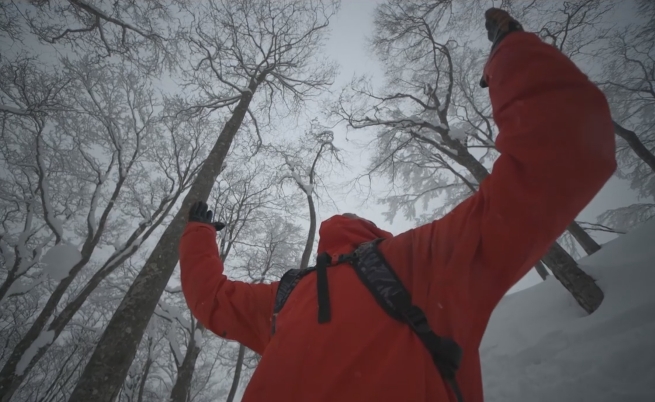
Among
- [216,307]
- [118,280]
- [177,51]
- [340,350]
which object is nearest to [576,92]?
[340,350]

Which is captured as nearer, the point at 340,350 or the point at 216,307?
Result: the point at 340,350

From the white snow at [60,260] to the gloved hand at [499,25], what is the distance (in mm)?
9530

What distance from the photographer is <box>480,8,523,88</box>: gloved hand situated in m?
1.16

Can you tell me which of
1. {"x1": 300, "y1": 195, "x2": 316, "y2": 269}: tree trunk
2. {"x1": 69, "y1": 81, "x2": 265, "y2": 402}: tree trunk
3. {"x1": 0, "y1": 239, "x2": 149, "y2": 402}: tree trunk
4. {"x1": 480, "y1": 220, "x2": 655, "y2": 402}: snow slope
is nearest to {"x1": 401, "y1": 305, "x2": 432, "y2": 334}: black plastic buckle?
{"x1": 69, "y1": 81, "x2": 265, "y2": 402}: tree trunk

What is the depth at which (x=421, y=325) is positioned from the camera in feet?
3.16

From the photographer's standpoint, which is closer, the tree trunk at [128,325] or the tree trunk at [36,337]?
the tree trunk at [128,325]

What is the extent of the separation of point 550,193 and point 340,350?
3.10ft

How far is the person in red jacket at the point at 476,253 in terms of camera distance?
85 centimetres

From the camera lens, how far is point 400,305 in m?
1.03

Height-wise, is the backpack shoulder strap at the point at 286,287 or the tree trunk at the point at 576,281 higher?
the tree trunk at the point at 576,281

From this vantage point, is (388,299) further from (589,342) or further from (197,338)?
(197,338)

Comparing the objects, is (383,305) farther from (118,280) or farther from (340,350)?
(118,280)

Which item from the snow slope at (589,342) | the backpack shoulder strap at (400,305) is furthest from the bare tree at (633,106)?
the backpack shoulder strap at (400,305)

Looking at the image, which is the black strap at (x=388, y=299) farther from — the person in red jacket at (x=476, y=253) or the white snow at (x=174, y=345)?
the white snow at (x=174, y=345)
